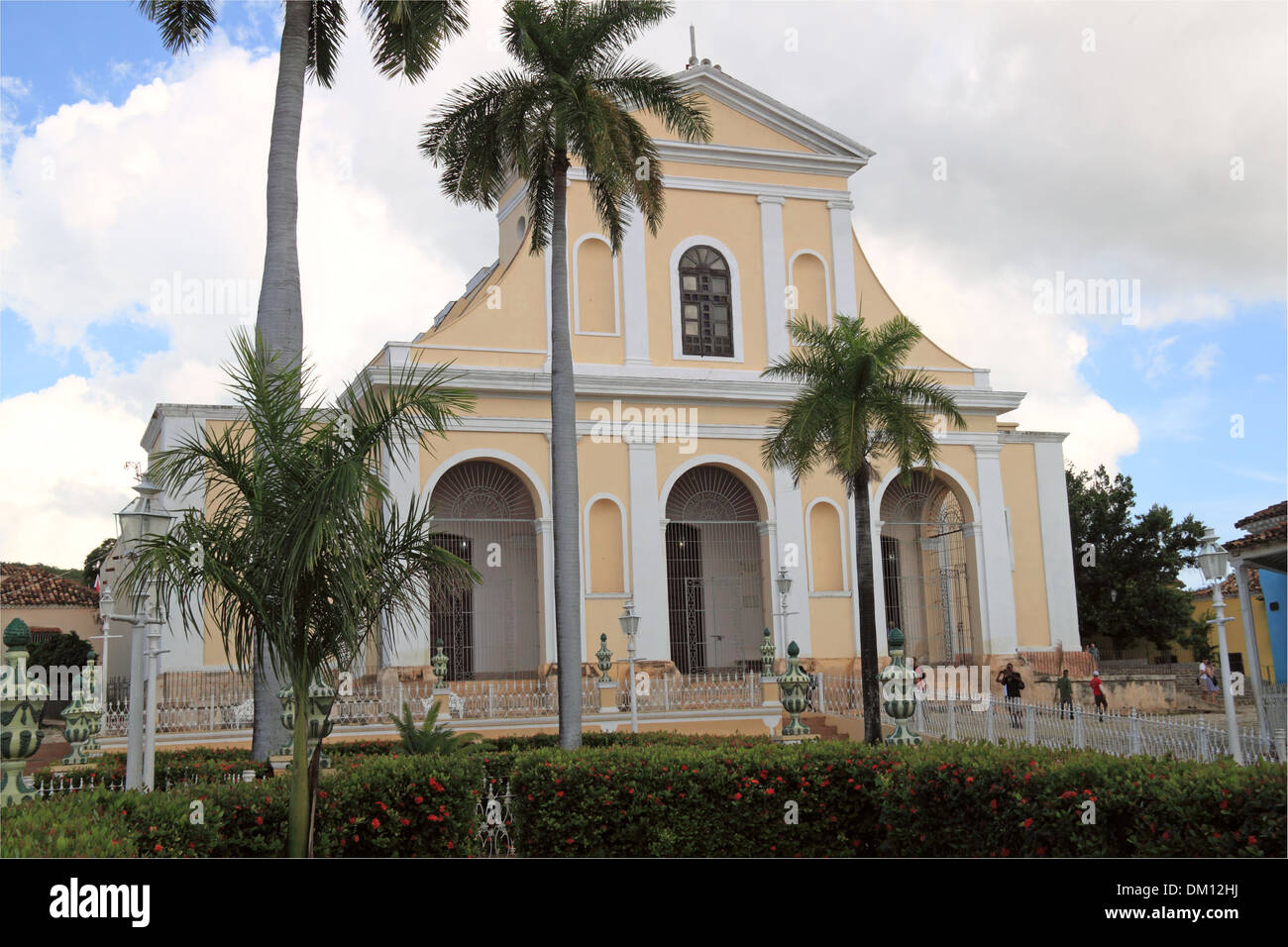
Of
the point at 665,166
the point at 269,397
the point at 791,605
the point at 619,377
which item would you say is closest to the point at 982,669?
the point at 791,605

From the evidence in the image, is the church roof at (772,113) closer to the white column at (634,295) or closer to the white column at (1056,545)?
the white column at (634,295)

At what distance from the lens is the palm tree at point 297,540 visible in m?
7.37

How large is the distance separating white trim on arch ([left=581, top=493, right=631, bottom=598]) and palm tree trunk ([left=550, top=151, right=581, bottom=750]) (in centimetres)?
845

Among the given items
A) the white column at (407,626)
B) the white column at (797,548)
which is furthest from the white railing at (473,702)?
the white column at (797,548)

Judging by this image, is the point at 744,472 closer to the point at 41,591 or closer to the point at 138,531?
the point at 138,531

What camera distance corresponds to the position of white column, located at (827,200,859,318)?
85.3 ft

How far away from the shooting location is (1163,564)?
36.8 metres

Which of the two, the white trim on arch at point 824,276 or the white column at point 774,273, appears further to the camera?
the white trim on arch at point 824,276

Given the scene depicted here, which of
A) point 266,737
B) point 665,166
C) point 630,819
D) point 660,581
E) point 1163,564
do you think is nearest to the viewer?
point 630,819

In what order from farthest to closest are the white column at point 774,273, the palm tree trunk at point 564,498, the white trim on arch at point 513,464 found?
1. the white column at point 774,273
2. the white trim on arch at point 513,464
3. the palm tree trunk at point 564,498

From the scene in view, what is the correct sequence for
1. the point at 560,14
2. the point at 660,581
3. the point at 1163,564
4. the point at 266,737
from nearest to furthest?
the point at 266,737 → the point at 560,14 → the point at 660,581 → the point at 1163,564

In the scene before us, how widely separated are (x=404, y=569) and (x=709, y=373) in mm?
17109

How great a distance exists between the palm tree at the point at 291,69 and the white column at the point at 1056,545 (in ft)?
61.7

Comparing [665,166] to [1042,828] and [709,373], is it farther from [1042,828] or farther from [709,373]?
[1042,828]
